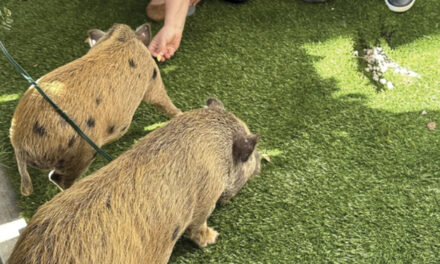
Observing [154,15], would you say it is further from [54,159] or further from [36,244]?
[36,244]

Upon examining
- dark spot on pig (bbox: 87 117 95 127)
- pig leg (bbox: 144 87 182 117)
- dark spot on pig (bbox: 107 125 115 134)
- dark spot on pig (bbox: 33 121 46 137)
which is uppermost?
dark spot on pig (bbox: 33 121 46 137)

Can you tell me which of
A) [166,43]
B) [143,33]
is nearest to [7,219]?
[143,33]

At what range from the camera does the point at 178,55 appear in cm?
345

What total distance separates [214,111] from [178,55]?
1.43 metres

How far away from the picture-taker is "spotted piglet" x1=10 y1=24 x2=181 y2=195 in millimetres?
1955

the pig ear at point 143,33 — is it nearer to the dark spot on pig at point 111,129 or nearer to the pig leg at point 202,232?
the dark spot on pig at point 111,129

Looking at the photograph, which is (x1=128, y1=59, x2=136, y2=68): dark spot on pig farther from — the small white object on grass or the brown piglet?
the small white object on grass

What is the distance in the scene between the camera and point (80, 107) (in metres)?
2.04

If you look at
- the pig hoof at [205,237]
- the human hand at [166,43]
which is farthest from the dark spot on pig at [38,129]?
the human hand at [166,43]

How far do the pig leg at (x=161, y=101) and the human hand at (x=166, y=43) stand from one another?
634mm

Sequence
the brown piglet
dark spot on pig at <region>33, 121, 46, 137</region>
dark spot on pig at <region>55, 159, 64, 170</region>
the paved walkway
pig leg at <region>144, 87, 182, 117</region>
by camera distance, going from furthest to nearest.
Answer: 1. pig leg at <region>144, 87, 182, 117</region>
2. the paved walkway
3. dark spot on pig at <region>55, 159, 64, 170</region>
4. dark spot on pig at <region>33, 121, 46, 137</region>
5. the brown piglet

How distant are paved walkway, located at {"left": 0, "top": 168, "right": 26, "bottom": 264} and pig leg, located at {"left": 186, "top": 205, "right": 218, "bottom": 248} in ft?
3.20

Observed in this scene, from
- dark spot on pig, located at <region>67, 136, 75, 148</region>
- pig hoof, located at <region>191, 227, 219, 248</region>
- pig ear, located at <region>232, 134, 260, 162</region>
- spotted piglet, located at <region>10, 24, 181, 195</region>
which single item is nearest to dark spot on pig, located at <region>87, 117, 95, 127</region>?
spotted piglet, located at <region>10, 24, 181, 195</region>

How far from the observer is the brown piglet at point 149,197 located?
4.77ft
